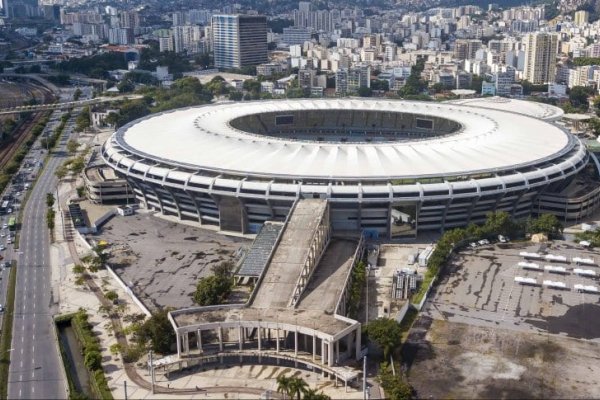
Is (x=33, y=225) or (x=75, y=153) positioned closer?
(x=33, y=225)

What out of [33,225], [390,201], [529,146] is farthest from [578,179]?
[33,225]

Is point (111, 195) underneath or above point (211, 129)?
underneath

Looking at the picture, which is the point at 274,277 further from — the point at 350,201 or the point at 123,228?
the point at 123,228

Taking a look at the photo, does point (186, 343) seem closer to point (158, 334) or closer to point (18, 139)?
point (158, 334)

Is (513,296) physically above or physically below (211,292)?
below

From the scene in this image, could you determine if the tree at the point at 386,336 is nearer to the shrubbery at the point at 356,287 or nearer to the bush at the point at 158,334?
the shrubbery at the point at 356,287

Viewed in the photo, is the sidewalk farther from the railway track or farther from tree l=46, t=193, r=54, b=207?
the railway track

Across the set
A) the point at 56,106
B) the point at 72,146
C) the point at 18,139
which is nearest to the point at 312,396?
the point at 72,146
